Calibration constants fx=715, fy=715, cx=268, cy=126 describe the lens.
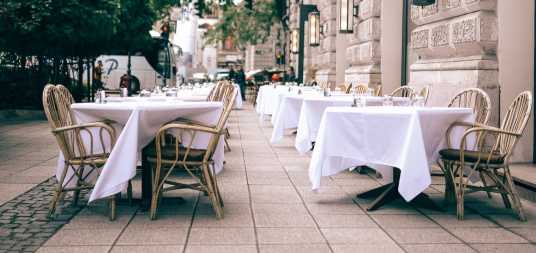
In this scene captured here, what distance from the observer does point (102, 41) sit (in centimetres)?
1948

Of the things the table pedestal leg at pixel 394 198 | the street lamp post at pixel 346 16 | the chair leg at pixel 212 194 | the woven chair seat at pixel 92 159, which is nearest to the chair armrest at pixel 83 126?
the woven chair seat at pixel 92 159

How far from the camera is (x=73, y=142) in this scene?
242 inches

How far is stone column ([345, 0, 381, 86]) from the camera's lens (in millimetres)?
14195

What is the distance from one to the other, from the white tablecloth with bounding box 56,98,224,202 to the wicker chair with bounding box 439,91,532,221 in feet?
6.90

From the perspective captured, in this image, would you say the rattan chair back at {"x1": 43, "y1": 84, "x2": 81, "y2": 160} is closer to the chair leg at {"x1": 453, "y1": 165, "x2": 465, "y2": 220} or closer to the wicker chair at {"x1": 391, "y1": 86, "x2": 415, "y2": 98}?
the chair leg at {"x1": 453, "y1": 165, "x2": 465, "y2": 220}

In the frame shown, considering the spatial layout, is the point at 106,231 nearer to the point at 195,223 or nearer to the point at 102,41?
the point at 195,223

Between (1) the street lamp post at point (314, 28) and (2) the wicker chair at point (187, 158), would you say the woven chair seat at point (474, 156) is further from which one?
(1) the street lamp post at point (314, 28)

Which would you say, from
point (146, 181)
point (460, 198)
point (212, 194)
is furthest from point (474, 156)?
point (146, 181)

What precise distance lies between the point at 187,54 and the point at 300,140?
57.2ft

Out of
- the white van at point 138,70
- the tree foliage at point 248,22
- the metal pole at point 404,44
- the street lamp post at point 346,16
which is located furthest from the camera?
the tree foliage at point 248,22

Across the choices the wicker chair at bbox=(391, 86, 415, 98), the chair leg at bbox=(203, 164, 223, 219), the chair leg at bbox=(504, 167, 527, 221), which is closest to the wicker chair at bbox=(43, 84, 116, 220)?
the chair leg at bbox=(203, 164, 223, 219)

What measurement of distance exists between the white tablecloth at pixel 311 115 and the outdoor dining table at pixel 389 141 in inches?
82.9

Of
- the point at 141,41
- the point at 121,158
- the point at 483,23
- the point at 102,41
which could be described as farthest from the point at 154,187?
the point at 141,41

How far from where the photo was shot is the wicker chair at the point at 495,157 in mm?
5938
